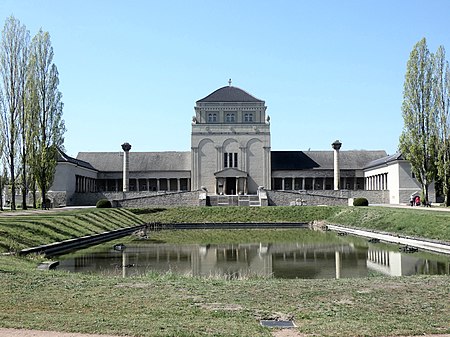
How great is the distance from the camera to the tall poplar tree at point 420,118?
4653cm

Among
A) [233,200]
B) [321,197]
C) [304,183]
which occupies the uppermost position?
[304,183]

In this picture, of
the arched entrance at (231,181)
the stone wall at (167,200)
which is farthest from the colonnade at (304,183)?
the stone wall at (167,200)

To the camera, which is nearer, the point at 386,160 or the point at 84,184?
the point at 386,160

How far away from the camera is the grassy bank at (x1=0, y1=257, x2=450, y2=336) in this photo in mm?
8336

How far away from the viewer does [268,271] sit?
63.5 feet

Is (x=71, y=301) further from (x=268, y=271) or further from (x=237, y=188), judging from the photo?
(x=237, y=188)

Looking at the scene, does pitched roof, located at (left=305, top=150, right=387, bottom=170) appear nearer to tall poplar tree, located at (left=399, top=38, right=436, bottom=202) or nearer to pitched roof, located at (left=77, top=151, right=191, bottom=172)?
pitched roof, located at (left=77, top=151, right=191, bottom=172)

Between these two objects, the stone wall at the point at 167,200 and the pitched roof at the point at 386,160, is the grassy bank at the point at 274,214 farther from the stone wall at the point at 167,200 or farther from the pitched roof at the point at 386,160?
the pitched roof at the point at 386,160

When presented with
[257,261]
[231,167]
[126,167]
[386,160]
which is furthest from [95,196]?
[257,261]

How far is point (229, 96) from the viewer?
74.4 metres

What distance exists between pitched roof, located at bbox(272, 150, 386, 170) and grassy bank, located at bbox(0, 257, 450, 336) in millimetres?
62450

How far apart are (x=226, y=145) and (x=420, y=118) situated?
30.8 meters

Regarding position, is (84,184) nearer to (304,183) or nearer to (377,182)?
(304,183)

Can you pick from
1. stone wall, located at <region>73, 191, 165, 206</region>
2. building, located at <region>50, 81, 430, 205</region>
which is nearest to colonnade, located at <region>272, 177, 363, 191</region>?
building, located at <region>50, 81, 430, 205</region>
